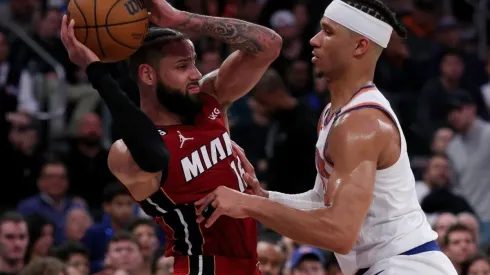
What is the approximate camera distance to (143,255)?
31.5 ft

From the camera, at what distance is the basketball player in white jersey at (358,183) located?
196 inches

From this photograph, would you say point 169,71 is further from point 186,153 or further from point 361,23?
point 361,23

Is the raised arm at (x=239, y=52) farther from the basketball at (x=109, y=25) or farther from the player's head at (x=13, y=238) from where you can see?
the player's head at (x=13, y=238)

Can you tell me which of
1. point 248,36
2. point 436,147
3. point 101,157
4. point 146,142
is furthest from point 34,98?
point 146,142

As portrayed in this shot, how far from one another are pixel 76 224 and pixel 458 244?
3938 millimetres

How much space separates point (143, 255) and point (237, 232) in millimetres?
4002

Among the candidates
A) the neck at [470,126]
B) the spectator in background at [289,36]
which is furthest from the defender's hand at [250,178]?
the spectator in background at [289,36]

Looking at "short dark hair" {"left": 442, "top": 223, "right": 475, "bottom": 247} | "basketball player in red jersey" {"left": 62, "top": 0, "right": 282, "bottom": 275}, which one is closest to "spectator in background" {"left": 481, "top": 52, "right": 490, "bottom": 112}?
"short dark hair" {"left": 442, "top": 223, "right": 475, "bottom": 247}

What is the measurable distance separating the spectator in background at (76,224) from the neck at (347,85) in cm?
572

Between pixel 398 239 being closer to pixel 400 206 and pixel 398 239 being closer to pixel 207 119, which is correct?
pixel 400 206

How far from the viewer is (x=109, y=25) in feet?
17.4

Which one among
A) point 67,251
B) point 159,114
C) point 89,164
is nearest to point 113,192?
point 89,164

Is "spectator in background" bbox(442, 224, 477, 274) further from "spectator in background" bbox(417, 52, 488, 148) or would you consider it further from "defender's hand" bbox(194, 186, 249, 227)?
"defender's hand" bbox(194, 186, 249, 227)

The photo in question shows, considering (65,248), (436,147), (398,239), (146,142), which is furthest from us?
(436,147)
